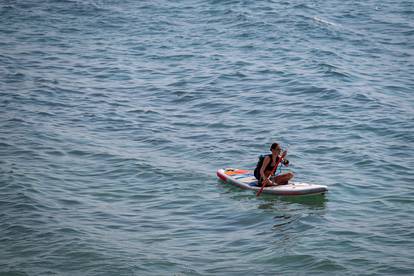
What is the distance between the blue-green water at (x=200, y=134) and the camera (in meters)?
15.0

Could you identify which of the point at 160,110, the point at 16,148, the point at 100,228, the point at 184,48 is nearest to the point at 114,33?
the point at 184,48

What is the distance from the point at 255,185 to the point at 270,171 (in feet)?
1.87

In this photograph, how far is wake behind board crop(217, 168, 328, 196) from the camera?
17.6m

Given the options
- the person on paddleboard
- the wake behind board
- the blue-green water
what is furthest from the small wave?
the person on paddleboard

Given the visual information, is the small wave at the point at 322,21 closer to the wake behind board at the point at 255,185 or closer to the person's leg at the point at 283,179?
the wake behind board at the point at 255,185

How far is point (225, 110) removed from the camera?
26.1 m

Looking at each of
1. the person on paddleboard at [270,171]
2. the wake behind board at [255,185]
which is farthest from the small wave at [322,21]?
the person on paddleboard at [270,171]

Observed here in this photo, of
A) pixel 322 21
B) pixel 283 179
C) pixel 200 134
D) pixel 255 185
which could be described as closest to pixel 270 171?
pixel 283 179

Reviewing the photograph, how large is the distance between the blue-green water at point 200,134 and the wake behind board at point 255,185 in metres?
0.23

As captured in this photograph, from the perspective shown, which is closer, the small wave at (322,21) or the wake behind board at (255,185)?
the wake behind board at (255,185)

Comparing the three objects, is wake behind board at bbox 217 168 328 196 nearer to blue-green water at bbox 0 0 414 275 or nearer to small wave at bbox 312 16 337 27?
blue-green water at bbox 0 0 414 275

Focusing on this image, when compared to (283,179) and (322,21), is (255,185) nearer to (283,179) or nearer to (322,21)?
(283,179)

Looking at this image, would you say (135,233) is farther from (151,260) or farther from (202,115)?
(202,115)

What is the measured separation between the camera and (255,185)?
60.8ft
